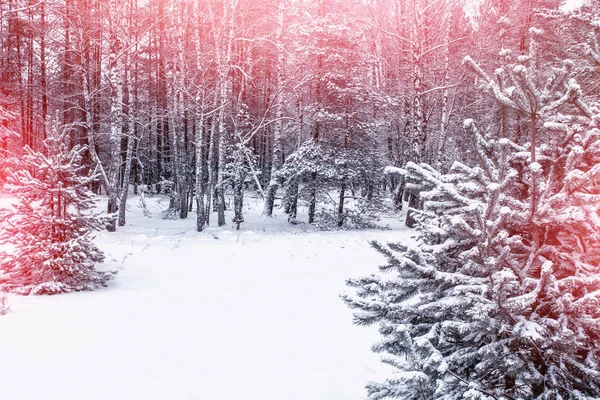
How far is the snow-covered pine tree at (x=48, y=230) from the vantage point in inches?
283

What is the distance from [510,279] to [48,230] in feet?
24.9

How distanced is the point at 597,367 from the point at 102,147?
107 feet

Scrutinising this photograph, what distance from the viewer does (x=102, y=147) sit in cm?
3017

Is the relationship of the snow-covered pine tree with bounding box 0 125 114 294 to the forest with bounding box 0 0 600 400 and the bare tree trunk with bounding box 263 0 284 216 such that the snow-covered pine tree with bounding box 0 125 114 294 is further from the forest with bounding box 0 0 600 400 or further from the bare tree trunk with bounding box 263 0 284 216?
the bare tree trunk with bounding box 263 0 284 216

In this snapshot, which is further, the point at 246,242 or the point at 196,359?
the point at 246,242

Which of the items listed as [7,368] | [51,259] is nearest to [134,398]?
[7,368]

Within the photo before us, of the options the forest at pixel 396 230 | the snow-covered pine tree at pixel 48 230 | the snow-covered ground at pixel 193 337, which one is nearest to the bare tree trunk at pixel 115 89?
the forest at pixel 396 230

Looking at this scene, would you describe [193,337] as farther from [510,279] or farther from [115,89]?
[115,89]

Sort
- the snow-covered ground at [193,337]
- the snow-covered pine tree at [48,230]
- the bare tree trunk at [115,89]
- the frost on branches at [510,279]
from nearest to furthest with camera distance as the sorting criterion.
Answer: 1. the frost on branches at [510,279]
2. the snow-covered ground at [193,337]
3. the snow-covered pine tree at [48,230]
4. the bare tree trunk at [115,89]

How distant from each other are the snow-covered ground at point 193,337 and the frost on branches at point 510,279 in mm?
2016

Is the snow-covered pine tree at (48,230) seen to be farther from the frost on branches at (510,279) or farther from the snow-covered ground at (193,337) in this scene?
the frost on branches at (510,279)

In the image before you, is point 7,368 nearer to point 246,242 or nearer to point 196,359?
point 196,359

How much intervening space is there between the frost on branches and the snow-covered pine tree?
6278 mm

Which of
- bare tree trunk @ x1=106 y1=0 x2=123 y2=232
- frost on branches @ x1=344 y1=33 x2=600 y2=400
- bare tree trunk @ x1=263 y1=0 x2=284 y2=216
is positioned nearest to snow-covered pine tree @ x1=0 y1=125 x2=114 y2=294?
frost on branches @ x1=344 y1=33 x2=600 y2=400
